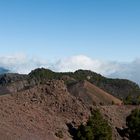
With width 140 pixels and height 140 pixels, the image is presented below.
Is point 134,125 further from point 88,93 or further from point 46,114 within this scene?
point 88,93

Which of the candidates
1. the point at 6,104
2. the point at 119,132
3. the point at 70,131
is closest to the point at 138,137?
the point at 119,132

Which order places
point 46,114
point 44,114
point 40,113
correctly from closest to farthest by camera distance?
1. point 40,113
2. point 44,114
3. point 46,114

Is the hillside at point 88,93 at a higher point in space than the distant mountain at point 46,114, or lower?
higher

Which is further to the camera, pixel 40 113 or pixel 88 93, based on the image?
pixel 88 93

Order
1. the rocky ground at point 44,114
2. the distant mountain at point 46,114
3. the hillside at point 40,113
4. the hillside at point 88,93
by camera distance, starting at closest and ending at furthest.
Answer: the hillside at point 40,113, the rocky ground at point 44,114, the distant mountain at point 46,114, the hillside at point 88,93

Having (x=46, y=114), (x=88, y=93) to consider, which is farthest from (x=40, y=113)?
(x=88, y=93)

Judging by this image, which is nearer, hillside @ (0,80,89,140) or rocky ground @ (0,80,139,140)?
hillside @ (0,80,89,140)

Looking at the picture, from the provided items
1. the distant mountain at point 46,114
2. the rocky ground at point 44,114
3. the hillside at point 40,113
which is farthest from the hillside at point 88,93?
the hillside at point 40,113

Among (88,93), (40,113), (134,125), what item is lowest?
(134,125)

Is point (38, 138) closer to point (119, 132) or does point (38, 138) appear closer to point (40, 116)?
point (40, 116)

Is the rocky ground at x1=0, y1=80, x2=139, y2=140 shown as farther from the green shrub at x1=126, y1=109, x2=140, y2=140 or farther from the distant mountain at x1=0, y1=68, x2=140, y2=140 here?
the green shrub at x1=126, y1=109, x2=140, y2=140

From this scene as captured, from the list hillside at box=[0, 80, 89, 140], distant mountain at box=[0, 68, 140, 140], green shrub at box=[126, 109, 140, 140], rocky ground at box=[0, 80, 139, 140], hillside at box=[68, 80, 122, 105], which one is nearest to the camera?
hillside at box=[0, 80, 89, 140]

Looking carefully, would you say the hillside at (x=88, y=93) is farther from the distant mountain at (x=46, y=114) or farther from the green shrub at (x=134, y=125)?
Answer: the green shrub at (x=134, y=125)

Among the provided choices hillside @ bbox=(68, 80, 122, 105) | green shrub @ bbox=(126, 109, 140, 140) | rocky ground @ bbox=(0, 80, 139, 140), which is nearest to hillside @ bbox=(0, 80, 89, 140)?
rocky ground @ bbox=(0, 80, 139, 140)
